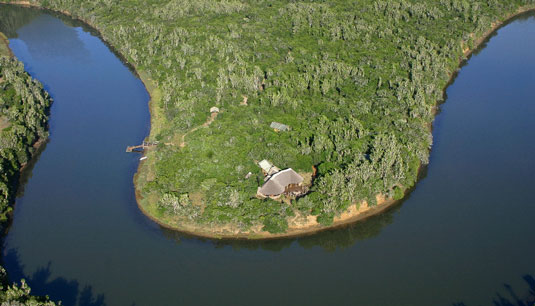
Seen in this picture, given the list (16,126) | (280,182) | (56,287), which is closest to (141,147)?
(16,126)

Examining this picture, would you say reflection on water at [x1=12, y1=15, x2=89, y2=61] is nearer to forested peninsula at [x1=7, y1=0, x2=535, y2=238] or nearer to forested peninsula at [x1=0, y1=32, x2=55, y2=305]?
forested peninsula at [x1=7, y1=0, x2=535, y2=238]

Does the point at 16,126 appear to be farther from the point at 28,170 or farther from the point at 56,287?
the point at 56,287

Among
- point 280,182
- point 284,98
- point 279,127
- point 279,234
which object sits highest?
point 284,98

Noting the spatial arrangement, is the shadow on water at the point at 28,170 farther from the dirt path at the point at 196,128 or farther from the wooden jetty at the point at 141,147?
the dirt path at the point at 196,128

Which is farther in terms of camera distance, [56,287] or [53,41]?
[53,41]

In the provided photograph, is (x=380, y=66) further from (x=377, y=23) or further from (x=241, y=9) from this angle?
(x=241, y=9)

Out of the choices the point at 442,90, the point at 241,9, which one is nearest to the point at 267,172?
the point at 442,90
